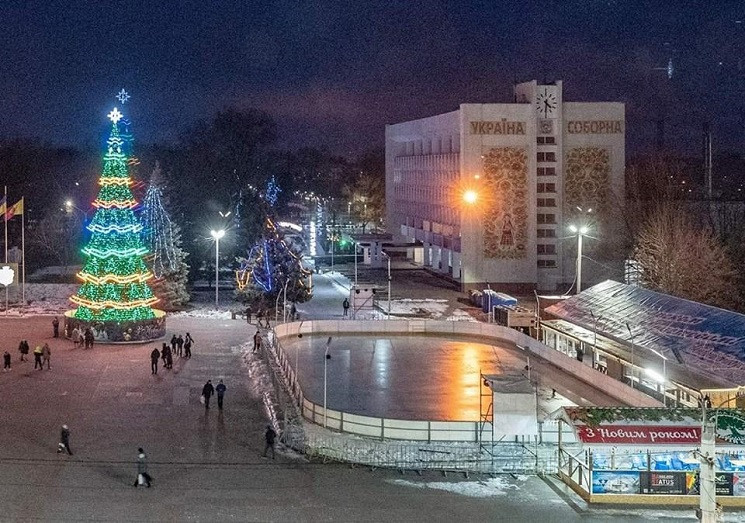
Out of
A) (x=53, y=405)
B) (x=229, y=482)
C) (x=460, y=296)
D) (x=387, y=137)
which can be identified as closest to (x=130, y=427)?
(x=53, y=405)

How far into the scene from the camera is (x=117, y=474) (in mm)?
19047

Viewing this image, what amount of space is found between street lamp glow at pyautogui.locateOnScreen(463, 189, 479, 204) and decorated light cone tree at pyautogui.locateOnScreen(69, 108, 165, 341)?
2420 centimetres

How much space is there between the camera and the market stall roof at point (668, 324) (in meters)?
24.6

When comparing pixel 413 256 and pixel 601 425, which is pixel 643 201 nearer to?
pixel 413 256

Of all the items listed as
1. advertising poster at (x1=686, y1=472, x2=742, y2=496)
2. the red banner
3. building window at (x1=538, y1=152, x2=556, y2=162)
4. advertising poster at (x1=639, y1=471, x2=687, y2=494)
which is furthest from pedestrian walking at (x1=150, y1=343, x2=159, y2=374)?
building window at (x1=538, y1=152, x2=556, y2=162)

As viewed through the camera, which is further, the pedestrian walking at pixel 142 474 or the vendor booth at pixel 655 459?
the pedestrian walking at pixel 142 474

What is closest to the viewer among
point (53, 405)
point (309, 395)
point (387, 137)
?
point (53, 405)

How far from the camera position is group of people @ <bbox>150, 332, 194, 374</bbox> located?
29.6 metres

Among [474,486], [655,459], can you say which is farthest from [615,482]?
[474,486]

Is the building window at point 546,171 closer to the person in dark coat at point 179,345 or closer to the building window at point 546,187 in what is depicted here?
the building window at point 546,187

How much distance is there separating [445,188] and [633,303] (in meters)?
30.7

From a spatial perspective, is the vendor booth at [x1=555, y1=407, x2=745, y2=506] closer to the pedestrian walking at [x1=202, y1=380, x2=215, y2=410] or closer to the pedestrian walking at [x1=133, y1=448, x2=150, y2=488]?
the pedestrian walking at [x1=133, y1=448, x2=150, y2=488]

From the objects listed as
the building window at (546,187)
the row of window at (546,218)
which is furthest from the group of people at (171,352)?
the building window at (546,187)

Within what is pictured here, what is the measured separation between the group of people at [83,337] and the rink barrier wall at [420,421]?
6.48 metres
